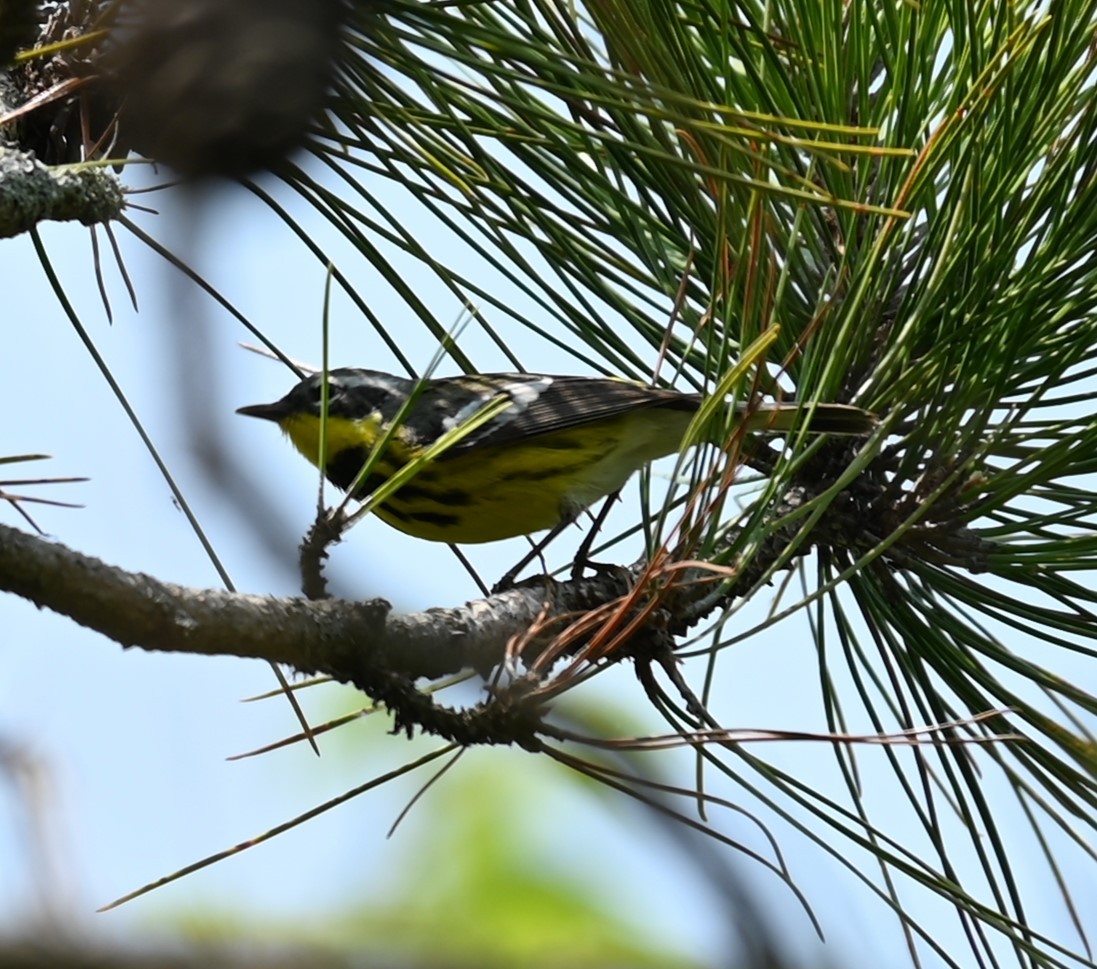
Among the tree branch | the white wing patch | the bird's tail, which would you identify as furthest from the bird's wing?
the tree branch

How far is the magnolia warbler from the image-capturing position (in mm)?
2045

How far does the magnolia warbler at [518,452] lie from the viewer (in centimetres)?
204

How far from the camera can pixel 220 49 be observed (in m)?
0.54

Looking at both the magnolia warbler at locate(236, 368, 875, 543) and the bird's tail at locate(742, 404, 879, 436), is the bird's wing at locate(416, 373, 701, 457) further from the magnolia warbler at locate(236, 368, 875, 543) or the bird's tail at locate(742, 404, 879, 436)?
the bird's tail at locate(742, 404, 879, 436)

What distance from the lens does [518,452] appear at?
217 cm

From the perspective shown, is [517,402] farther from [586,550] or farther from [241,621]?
[241,621]

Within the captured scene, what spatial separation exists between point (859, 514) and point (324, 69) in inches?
38.8

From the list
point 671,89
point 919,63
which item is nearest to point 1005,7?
point 919,63

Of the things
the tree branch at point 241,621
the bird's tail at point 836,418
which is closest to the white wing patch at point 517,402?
the bird's tail at point 836,418

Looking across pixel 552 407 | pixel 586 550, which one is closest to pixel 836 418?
pixel 586 550

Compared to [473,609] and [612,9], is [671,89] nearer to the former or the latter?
[612,9]

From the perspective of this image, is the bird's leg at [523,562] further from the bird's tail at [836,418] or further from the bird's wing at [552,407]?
the bird's tail at [836,418]

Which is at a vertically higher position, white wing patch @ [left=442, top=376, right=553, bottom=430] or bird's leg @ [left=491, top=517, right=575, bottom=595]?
white wing patch @ [left=442, top=376, right=553, bottom=430]

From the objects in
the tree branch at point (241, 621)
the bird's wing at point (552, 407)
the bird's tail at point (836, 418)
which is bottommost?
the tree branch at point (241, 621)
